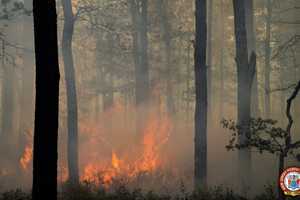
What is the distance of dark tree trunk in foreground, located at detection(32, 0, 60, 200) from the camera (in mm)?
8938

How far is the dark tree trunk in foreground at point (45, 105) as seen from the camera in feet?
29.3

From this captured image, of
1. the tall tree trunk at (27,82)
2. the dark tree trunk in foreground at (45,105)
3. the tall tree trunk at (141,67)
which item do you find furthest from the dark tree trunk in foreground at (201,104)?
the tall tree trunk at (27,82)

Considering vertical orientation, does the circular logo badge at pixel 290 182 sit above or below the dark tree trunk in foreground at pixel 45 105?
below

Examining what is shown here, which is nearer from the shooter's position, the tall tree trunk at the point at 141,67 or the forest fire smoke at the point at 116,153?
the forest fire smoke at the point at 116,153

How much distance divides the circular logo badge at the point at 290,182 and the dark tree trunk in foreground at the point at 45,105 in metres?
4.87

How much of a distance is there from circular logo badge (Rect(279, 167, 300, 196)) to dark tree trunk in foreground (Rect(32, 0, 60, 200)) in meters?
4.87

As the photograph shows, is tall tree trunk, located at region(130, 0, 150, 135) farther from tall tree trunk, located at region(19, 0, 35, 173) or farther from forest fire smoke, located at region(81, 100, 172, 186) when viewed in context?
tall tree trunk, located at region(19, 0, 35, 173)

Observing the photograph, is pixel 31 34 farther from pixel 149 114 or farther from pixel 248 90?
pixel 248 90

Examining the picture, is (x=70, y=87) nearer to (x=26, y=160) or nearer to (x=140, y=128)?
(x=26, y=160)

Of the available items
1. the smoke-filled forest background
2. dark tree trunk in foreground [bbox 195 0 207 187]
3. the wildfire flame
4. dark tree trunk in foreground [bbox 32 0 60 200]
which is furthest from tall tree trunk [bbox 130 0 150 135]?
dark tree trunk in foreground [bbox 32 0 60 200]

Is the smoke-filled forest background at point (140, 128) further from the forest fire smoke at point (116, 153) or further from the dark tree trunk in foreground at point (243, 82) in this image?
the dark tree trunk in foreground at point (243, 82)

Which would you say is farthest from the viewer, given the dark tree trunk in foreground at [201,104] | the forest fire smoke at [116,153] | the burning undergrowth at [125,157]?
the forest fire smoke at [116,153]

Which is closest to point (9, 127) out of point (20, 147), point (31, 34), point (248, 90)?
point (20, 147)

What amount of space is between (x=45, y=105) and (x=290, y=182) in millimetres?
5472
